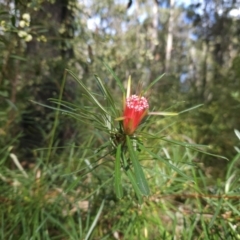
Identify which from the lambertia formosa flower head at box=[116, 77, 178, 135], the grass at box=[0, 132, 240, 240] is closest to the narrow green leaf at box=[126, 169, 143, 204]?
the lambertia formosa flower head at box=[116, 77, 178, 135]

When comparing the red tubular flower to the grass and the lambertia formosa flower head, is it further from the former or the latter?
the grass

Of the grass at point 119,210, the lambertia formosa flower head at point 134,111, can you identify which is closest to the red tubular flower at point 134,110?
the lambertia formosa flower head at point 134,111

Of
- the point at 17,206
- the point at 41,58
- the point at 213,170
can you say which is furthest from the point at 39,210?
the point at 41,58

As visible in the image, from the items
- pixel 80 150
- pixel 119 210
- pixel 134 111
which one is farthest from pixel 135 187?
pixel 80 150

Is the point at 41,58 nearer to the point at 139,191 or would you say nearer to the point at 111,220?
the point at 111,220

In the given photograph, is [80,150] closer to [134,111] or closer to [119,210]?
[119,210]

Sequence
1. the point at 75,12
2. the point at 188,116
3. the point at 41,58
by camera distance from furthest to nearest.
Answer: the point at 188,116 < the point at 75,12 < the point at 41,58

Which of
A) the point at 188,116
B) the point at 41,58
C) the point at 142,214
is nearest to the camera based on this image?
the point at 142,214

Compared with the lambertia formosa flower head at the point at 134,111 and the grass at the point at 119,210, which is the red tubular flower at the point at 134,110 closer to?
the lambertia formosa flower head at the point at 134,111
